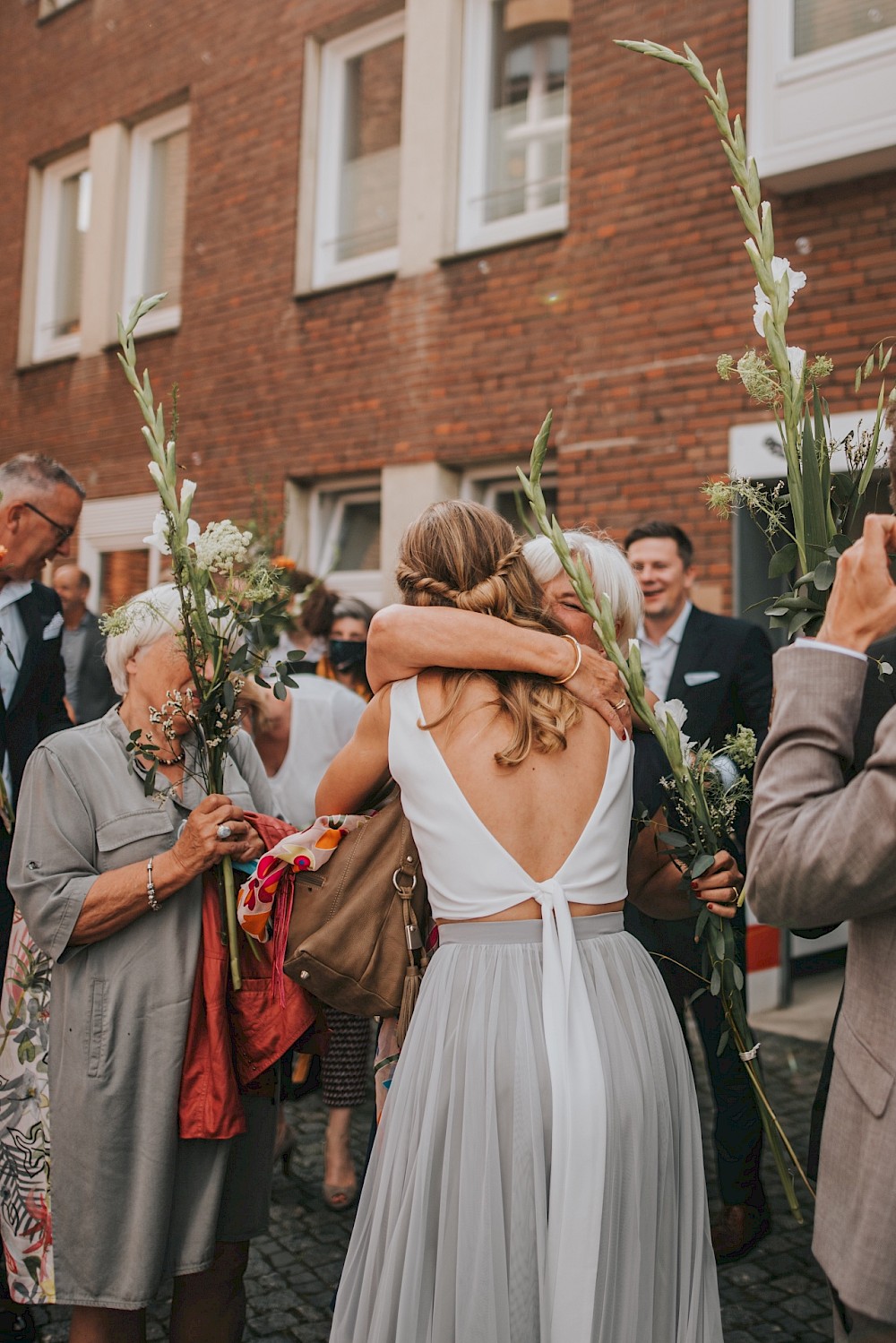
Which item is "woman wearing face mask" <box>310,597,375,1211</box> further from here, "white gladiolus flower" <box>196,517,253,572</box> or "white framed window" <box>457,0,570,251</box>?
"white framed window" <box>457,0,570,251</box>

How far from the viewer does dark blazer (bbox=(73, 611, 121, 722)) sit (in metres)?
7.54

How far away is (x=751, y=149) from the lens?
634 centimetres

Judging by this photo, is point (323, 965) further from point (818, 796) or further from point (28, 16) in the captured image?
point (28, 16)

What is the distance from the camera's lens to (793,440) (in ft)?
7.07

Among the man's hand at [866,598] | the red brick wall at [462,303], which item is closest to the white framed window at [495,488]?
the red brick wall at [462,303]

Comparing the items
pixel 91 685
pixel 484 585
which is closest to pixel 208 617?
pixel 484 585

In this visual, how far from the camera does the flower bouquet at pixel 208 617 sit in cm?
265

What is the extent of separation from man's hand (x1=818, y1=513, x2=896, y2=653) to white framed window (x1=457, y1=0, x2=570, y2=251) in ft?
22.6

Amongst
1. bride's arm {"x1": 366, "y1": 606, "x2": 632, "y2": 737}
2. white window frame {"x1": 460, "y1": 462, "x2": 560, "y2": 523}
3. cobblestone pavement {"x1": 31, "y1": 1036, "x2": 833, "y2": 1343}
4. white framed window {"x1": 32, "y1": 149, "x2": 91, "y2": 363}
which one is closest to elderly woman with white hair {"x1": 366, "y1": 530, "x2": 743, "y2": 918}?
bride's arm {"x1": 366, "y1": 606, "x2": 632, "y2": 737}

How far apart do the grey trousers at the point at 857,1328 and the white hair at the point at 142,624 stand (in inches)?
74.0

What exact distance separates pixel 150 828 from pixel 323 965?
62cm

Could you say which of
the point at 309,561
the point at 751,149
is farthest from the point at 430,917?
the point at 309,561

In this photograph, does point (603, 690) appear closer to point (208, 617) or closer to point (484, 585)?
point (484, 585)

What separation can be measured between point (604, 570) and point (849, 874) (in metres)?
1.48
